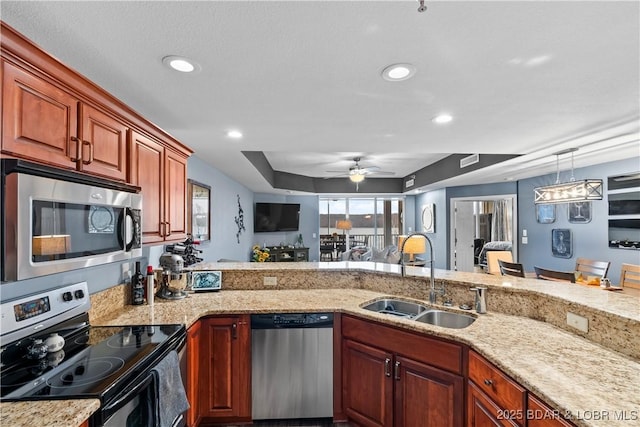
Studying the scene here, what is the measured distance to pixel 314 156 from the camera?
5836mm

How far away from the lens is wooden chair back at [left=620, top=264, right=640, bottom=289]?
3606 millimetres

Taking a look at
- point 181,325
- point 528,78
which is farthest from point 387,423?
point 528,78

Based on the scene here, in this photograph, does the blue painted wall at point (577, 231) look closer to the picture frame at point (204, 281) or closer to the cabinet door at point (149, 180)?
the picture frame at point (204, 281)

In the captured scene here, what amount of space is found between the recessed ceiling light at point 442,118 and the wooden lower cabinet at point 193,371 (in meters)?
2.41

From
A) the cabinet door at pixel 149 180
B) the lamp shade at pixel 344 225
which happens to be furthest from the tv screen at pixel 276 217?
the cabinet door at pixel 149 180

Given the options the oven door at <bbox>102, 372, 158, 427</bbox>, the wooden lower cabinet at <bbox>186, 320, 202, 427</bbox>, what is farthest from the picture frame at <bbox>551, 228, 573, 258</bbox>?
the oven door at <bbox>102, 372, 158, 427</bbox>

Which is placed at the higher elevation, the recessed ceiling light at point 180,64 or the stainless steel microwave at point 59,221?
the recessed ceiling light at point 180,64

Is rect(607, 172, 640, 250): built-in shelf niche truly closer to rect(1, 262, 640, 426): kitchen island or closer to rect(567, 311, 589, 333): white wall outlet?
rect(1, 262, 640, 426): kitchen island

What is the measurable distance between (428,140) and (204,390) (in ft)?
9.83

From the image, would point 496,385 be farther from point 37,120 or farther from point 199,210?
point 199,210

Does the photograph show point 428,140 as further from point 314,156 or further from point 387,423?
point 314,156

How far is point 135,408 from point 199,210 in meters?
2.94

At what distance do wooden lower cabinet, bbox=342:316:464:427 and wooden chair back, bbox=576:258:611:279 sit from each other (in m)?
3.32

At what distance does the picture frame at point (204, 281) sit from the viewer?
9.50 ft
